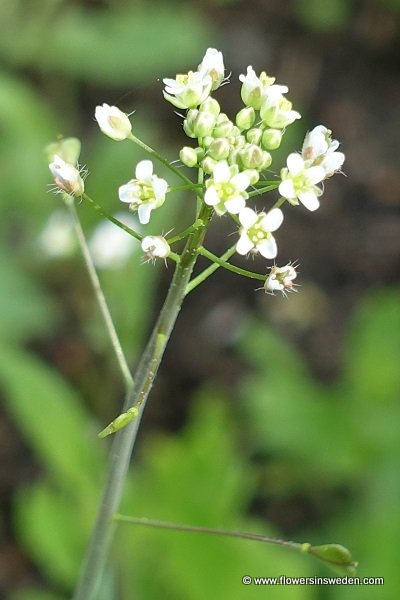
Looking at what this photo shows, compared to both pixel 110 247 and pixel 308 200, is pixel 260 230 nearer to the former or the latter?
pixel 308 200

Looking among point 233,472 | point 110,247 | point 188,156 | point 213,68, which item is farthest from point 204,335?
point 188,156

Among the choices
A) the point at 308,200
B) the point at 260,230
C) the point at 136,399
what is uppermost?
the point at 308,200

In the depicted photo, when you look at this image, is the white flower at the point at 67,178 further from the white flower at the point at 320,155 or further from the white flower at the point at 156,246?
the white flower at the point at 320,155

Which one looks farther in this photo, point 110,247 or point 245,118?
point 110,247

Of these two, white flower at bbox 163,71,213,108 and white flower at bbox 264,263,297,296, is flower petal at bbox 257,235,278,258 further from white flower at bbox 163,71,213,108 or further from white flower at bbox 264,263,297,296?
white flower at bbox 163,71,213,108

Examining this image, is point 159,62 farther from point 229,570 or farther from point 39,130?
point 229,570

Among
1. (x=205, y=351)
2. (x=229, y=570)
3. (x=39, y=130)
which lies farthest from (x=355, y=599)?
(x=39, y=130)
